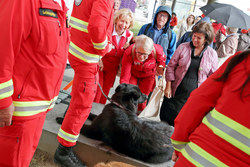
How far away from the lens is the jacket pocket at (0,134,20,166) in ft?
4.39

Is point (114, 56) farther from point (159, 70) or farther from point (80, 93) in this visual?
point (80, 93)

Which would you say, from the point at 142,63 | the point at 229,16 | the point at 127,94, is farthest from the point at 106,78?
the point at 229,16

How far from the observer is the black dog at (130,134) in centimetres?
245

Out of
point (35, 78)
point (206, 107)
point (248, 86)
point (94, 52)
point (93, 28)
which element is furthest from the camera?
point (94, 52)

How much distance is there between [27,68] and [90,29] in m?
0.81

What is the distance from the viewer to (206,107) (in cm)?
118

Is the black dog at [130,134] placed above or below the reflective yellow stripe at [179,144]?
below

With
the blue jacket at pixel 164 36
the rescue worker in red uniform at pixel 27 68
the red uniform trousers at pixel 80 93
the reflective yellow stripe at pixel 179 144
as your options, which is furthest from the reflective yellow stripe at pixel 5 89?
the blue jacket at pixel 164 36

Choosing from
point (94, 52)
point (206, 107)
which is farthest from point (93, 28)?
point (206, 107)

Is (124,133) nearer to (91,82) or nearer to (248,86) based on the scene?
(91,82)

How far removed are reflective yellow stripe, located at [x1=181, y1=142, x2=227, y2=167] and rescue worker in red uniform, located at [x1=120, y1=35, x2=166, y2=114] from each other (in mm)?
2033

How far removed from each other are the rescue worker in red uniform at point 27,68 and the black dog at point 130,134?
115 cm

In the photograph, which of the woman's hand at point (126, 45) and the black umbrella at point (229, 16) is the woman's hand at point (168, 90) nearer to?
the woman's hand at point (126, 45)

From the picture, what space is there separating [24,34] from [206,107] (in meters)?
1.14
